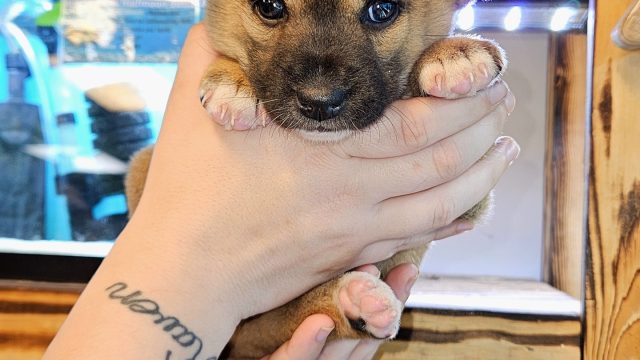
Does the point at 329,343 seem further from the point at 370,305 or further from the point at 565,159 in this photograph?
the point at 565,159

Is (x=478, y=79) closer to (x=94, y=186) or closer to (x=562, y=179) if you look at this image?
(x=562, y=179)

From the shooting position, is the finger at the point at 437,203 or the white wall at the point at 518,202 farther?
the white wall at the point at 518,202

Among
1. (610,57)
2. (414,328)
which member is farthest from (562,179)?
(414,328)

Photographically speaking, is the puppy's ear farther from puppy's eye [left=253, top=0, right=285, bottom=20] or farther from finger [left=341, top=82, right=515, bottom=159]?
puppy's eye [left=253, top=0, right=285, bottom=20]

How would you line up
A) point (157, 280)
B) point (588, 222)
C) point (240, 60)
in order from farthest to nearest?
point (588, 222)
point (240, 60)
point (157, 280)

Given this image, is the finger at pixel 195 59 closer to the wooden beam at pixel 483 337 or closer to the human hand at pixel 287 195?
the human hand at pixel 287 195

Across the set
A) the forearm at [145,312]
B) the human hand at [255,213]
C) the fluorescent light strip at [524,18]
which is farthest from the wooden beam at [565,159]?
the forearm at [145,312]

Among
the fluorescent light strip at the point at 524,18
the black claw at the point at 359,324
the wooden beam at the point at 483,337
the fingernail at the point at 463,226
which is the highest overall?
the fluorescent light strip at the point at 524,18

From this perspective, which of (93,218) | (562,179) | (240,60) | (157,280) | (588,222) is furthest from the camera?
(93,218)
